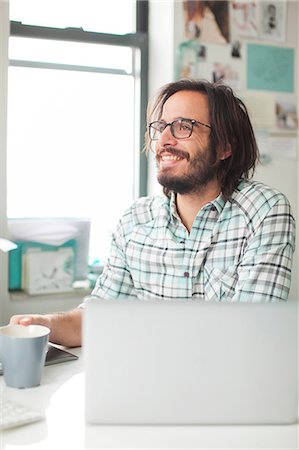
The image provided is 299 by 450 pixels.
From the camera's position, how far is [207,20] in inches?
113

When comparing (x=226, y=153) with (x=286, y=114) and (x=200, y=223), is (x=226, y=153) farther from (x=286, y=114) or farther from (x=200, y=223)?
(x=286, y=114)

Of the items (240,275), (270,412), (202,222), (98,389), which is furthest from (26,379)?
(202,222)

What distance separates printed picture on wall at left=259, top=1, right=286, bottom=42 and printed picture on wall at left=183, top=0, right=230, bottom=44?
0.21 meters

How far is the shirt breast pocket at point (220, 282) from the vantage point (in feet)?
5.08

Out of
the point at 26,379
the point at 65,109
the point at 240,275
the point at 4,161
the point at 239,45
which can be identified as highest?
the point at 239,45

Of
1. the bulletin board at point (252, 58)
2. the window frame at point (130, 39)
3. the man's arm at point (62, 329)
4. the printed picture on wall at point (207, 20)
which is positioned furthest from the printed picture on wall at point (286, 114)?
the man's arm at point (62, 329)

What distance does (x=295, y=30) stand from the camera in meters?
3.15

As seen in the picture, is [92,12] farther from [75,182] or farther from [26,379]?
[26,379]

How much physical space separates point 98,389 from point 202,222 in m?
0.85

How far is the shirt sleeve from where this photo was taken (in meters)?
1.47

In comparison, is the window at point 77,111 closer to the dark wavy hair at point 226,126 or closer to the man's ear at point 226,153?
the dark wavy hair at point 226,126

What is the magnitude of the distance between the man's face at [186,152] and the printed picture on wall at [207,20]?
1.13 m

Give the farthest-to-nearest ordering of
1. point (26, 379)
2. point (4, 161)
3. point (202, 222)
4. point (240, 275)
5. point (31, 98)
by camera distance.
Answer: point (31, 98) < point (4, 161) < point (202, 222) < point (240, 275) < point (26, 379)

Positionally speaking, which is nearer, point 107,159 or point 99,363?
point 99,363
